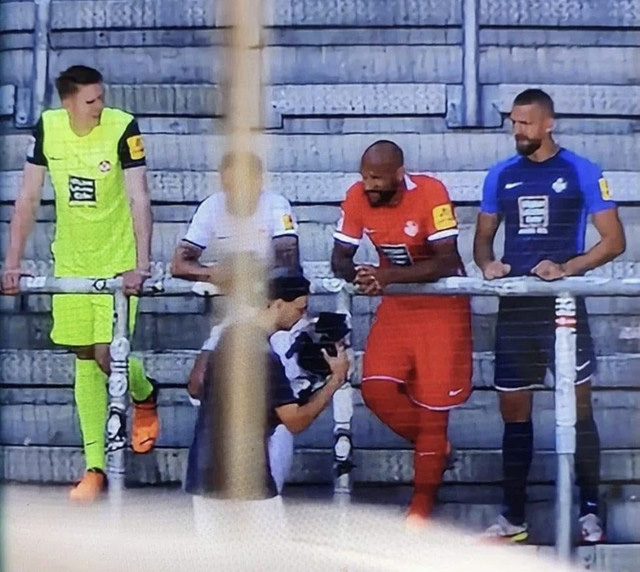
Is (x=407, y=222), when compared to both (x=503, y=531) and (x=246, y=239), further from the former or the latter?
(x=503, y=531)

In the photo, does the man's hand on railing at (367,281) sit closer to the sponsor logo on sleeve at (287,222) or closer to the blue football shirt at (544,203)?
the sponsor logo on sleeve at (287,222)

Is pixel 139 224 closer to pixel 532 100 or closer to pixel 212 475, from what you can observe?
pixel 212 475

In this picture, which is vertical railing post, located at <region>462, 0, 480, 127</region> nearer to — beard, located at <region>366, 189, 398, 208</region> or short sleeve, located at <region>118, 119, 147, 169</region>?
beard, located at <region>366, 189, 398, 208</region>

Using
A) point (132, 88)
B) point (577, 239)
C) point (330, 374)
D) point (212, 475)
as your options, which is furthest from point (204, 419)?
point (577, 239)

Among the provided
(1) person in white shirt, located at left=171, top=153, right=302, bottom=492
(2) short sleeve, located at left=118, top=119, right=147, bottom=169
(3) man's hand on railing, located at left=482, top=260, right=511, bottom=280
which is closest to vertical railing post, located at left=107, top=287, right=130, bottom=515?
(1) person in white shirt, located at left=171, top=153, right=302, bottom=492

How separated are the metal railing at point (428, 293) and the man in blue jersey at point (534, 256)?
0.8 inches

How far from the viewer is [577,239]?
2803 mm

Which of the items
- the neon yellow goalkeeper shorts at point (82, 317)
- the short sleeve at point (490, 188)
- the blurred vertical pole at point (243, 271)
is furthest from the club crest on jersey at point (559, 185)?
the neon yellow goalkeeper shorts at point (82, 317)

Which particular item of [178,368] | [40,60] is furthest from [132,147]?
[178,368]

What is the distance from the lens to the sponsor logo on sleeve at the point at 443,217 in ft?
9.22

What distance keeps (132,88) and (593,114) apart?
1036 millimetres

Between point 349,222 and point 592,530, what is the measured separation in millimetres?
900

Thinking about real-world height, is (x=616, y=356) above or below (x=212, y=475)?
above

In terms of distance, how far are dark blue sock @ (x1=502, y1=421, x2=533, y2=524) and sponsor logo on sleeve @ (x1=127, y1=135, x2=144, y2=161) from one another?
1033mm
